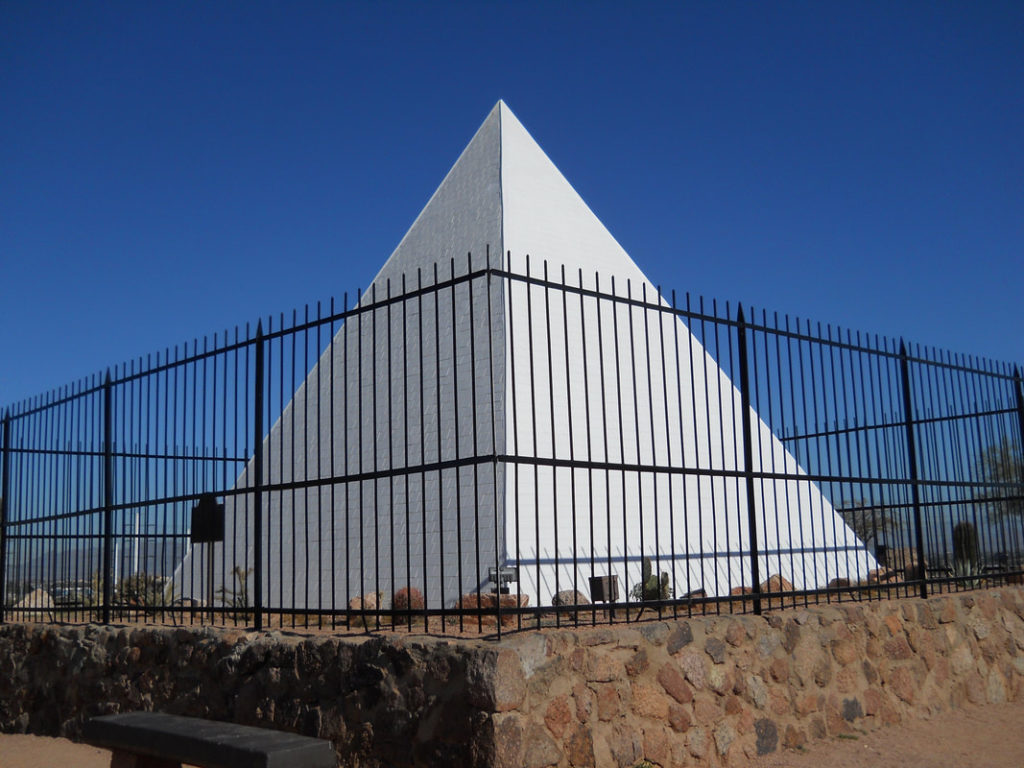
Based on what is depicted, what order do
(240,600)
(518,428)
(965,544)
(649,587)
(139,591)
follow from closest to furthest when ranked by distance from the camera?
(240,600) → (965,544) → (139,591) → (649,587) → (518,428)

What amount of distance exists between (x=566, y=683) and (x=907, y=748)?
95.7 inches

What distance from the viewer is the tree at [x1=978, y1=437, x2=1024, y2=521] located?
8.71 meters

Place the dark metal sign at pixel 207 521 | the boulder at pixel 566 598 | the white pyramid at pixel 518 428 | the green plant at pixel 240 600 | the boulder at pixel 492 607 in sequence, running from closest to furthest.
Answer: the boulder at pixel 492 607, the boulder at pixel 566 598, the green plant at pixel 240 600, the dark metal sign at pixel 207 521, the white pyramid at pixel 518 428

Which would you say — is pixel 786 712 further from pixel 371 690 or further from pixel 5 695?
pixel 5 695

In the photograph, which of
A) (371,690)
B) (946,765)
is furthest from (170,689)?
(946,765)

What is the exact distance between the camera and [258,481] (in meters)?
5.81

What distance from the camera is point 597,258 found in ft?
66.3

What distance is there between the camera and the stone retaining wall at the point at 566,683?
4391 mm

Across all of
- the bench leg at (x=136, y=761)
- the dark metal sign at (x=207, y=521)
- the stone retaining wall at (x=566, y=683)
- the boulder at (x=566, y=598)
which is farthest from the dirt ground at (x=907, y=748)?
the bench leg at (x=136, y=761)

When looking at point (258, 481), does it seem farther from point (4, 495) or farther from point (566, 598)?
point (4, 495)

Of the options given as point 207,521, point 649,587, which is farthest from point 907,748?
point 649,587

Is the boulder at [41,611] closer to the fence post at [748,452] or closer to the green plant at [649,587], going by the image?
the green plant at [649,587]

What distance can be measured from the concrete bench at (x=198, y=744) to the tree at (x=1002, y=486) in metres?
6.62

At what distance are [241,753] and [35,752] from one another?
371cm
